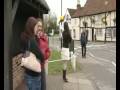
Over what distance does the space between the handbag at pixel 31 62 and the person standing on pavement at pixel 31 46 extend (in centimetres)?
5

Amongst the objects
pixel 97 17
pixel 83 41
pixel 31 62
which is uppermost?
pixel 97 17

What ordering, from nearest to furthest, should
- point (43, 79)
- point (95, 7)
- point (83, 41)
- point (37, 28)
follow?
point (37, 28), point (43, 79), point (95, 7), point (83, 41)

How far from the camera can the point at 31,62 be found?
206 inches

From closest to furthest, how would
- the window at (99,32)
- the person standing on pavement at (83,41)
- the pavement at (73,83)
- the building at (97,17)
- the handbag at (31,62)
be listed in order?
the handbag at (31,62)
the building at (97,17)
the window at (99,32)
the person standing on pavement at (83,41)
the pavement at (73,83)

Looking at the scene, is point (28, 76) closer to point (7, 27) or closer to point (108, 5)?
point (7, 27)

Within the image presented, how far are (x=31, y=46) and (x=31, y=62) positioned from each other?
7.8 inches

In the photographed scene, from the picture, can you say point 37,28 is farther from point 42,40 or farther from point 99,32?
point 99,32

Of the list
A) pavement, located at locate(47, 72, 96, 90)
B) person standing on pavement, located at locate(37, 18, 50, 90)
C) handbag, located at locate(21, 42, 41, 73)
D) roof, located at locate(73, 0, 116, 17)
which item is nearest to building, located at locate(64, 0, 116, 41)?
roof, located at locate(73, 0, 116, 17)

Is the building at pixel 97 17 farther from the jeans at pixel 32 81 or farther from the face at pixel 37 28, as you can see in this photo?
the jeans at pixel 32 81

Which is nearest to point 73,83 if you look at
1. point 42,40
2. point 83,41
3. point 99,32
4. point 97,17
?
point 83,41

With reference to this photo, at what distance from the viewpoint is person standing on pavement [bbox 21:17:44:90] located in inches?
206

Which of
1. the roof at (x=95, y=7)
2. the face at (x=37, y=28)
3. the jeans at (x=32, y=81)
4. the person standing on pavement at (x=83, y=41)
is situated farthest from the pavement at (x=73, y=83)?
the face at (x=37, y=28)

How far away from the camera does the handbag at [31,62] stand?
521 cm

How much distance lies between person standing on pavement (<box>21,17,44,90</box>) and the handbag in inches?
1.8
